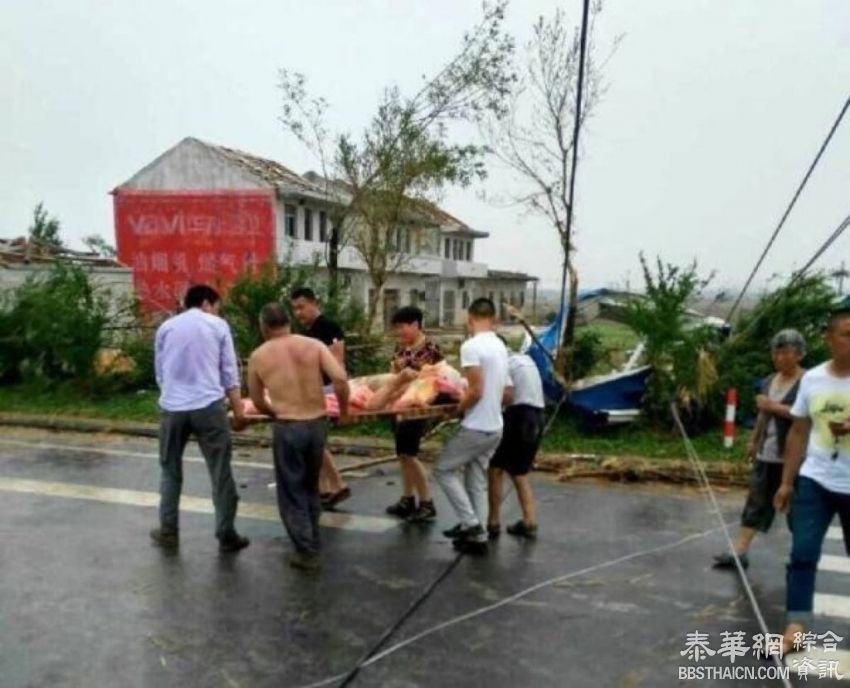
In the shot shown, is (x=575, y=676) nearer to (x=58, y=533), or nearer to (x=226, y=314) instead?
(x=58, y=533)

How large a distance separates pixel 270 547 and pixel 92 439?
5.46 m

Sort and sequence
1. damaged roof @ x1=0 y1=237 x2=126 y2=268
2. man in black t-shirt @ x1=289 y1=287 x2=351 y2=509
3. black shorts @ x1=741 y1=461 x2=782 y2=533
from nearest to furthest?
black shorts @ x1=741 y1=461 x2=782 y2=533, man in black t-shirt @ x1=289 y1=287 x2=351 y2=509, damaged roof @ x1=0 y1=237 x2=126 y2=268

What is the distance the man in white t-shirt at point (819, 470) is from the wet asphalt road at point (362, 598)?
0.46 metres

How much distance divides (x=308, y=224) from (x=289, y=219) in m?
1.51

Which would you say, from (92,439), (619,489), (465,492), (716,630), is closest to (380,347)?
(92,439)

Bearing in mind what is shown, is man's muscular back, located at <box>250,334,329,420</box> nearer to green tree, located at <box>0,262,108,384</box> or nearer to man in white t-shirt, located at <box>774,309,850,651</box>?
man in white t-shirt, located at <box>774,309,850,651</box>

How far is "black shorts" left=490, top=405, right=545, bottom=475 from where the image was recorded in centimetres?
585

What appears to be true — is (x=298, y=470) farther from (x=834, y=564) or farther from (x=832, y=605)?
(x=834, y=564)

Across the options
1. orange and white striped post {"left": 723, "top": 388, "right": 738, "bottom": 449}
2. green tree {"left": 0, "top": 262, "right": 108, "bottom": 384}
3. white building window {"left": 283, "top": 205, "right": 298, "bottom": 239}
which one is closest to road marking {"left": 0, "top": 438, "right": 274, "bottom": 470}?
green tree {"left": 0, "top": 262, "right": 108, "bottom": 384}

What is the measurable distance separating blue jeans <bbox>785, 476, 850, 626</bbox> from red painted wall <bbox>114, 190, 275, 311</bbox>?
2703 centimetres

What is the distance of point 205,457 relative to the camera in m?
5.60

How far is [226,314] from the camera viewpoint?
38.9 ft

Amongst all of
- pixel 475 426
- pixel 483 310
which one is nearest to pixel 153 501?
pixel 475 426

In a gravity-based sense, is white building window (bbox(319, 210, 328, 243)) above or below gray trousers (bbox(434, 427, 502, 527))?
above
